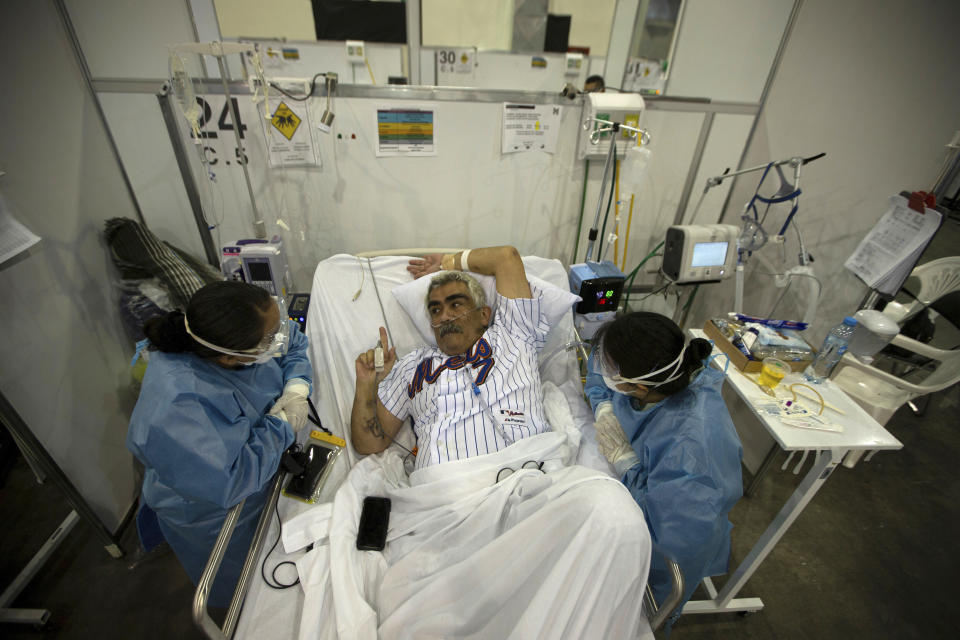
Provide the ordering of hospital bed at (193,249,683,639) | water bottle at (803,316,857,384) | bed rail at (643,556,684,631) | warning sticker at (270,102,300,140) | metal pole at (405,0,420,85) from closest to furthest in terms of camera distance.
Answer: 1. bed rail at (643,556,684,631)
2. hospital bed at (193,249,683,639)
3. water bottle at (803,316,857,384)
4. warning sticker at (270,102,300,140)
5. metal pole at (405,0,420,85)

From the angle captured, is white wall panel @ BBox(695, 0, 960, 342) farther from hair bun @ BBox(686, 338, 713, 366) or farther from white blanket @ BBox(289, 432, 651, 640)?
white blanket @ BBox(289, 432, 651, 640)

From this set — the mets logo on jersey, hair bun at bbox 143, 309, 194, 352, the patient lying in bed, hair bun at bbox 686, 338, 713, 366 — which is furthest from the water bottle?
hair bun at bbox 143, 309, 194, 352

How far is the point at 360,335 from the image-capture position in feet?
6.06

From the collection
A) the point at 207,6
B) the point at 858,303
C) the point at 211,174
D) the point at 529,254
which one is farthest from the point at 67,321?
the point at 858,303

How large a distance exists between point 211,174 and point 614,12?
14.4 ft

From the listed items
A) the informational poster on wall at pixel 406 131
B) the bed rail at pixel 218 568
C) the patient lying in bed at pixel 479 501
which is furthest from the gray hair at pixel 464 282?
the bed rail at pixel 218 568

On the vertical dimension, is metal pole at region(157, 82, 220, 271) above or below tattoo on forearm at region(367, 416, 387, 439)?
above

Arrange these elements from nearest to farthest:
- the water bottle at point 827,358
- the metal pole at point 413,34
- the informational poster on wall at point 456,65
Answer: the water bottle at point 827,358
the metal pole at point 413,34
the informational poster on wall at point 456,65

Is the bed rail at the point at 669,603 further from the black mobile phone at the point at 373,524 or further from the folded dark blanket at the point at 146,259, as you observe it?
the folded dark blanket at the point at 146,259

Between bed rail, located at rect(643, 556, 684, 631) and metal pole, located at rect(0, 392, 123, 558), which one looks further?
metal pole, located at rect(0, 392, 123, 558)

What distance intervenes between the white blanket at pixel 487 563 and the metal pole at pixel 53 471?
113 cm

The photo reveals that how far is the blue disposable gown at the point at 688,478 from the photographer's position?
102 cm

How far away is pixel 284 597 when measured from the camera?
42.8 inches

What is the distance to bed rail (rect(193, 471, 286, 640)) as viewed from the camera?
3.01ft
